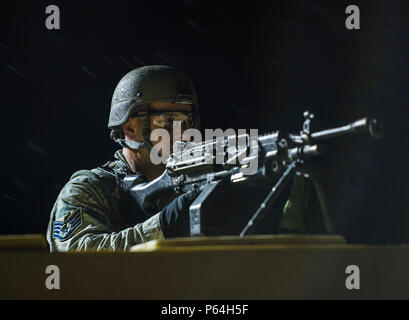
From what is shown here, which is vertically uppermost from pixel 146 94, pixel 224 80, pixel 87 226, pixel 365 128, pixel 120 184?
pixel 224 80

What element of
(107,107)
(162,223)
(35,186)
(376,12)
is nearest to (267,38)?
(376,12)

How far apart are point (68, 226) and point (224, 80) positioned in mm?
1417

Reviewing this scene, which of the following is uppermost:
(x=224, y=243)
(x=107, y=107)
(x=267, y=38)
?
(x=267, y=38)

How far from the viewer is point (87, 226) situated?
2.75 m

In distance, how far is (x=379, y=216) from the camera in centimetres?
299

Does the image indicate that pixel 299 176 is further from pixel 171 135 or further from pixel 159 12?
pixel 159 12

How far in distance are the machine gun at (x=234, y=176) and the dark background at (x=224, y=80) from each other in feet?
1.97

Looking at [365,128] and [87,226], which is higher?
[365,128]

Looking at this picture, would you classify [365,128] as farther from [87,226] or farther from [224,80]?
[224,80]

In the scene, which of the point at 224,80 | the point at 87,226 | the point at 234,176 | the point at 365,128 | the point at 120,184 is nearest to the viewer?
the point at 365,128

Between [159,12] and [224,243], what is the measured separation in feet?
7.54

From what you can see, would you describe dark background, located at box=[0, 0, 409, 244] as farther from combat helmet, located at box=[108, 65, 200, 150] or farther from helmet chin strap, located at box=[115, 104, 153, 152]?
helmet chin strap, located at box=[115, 104, 153, 152]

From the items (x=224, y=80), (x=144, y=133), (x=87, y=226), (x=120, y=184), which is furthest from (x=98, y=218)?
(x=224, y=80)

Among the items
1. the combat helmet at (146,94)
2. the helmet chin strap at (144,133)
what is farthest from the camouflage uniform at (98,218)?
the combat helmet at (146,94)
